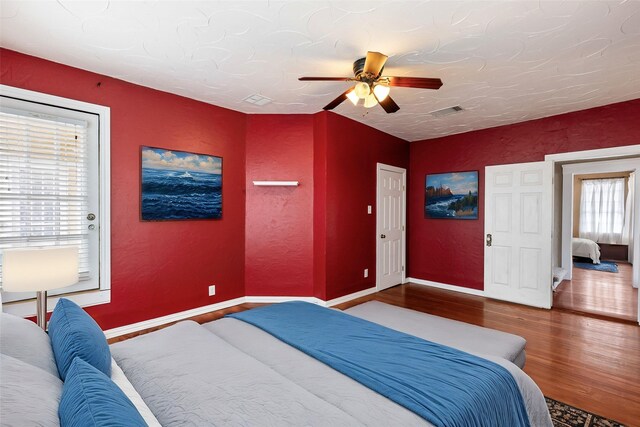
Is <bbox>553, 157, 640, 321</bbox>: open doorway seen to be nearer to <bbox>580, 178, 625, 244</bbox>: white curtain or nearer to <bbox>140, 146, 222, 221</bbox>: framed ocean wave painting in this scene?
<bbox>580, 178, 625, 244</bbox>: white curtain

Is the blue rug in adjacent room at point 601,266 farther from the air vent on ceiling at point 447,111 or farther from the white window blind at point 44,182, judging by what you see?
the white window blind at point 44,182

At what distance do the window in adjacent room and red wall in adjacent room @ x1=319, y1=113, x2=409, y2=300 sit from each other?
2.55 m

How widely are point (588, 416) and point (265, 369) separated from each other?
2196mm

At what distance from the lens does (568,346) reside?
9.96 feet

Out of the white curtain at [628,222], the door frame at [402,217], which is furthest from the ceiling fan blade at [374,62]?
the white curtain at [628,222]

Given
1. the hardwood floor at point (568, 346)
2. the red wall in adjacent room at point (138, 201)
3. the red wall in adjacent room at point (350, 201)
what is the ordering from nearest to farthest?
1. the hardwood floor at point (568, 346)
2. the red wall in adjacent room at point (138, 201)
3. the red wall in adjacent room at point (350, 201)

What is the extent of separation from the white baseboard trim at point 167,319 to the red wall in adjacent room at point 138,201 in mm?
→ 54

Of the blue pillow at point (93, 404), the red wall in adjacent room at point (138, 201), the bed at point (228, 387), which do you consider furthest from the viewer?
the red wall in adjacent room at point (138, 201)

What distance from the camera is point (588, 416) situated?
200cm

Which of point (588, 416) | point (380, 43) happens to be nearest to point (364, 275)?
Answer: point (588, 416)

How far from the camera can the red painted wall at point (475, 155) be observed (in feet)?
12.5

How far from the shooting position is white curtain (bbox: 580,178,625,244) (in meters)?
7.76

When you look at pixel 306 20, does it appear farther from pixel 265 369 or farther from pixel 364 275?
pixel 364 275

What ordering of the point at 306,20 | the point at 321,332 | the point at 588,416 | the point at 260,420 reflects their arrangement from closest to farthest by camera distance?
the point at 260,420, the point at 321,332, the point at 588,416, the point at 306,20
